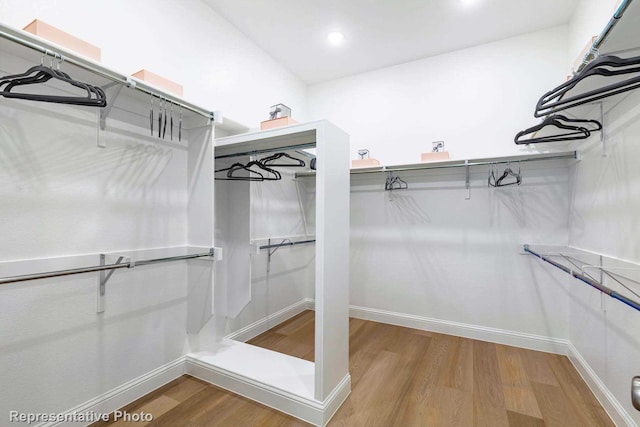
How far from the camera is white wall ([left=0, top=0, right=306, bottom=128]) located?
1.58m

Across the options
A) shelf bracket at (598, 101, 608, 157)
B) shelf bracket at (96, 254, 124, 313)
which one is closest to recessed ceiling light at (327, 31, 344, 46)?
shelf bracket at (598, 101, 608, 157)

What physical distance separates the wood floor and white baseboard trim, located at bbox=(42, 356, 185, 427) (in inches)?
2.1

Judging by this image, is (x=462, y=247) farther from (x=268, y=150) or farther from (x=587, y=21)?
(x=268, y=150)

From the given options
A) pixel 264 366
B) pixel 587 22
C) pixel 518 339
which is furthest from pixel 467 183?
pixel 264 366

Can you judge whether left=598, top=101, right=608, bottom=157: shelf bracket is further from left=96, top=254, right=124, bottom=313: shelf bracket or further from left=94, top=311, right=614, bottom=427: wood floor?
left=96, top=254, right=124, bottom=313: shelf bracket

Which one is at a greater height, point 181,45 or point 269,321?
point 181,45

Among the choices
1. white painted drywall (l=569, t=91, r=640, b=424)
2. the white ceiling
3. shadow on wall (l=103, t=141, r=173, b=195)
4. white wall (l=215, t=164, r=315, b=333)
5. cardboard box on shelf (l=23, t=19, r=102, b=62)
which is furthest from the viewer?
white wall (l=215, t=164, r=315, b=333)

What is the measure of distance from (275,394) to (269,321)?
1.31m

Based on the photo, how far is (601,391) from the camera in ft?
6.04

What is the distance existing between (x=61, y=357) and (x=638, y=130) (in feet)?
10.8

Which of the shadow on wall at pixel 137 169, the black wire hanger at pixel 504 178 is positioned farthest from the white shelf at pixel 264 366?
the black wire hanger at pixel 504 178

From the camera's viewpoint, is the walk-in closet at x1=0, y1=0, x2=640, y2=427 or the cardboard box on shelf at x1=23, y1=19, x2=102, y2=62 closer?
the cardboard box on shelf at x1=23, y1=19, x2=102, y2=62

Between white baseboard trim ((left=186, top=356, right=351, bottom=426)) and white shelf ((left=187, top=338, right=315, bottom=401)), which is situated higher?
white shelf ((left=187, top=338, right=315, bottom=401))

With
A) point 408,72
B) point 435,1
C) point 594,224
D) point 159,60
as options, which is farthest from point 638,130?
point 159,60
